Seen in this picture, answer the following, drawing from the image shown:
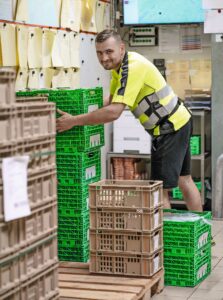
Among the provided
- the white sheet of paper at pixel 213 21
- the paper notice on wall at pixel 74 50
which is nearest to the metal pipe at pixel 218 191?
the white sheet of paper at pixel 213 21

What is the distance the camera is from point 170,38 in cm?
959

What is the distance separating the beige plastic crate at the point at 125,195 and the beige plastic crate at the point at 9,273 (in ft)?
5.86

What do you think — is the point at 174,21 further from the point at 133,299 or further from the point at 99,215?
the point at 133,299

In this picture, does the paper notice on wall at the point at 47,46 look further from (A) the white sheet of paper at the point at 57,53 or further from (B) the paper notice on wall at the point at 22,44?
(B) the paper notice on wall at the point at 22,44

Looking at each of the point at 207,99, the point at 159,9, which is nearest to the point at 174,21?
the point at 159,9

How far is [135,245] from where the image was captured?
18.4 ft

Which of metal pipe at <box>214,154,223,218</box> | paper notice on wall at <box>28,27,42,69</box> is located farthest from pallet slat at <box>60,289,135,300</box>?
metal pipe at <box>214,154,223,218</box>

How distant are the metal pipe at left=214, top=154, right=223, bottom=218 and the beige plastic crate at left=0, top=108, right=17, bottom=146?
199 inches

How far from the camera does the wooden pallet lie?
5.14 metres

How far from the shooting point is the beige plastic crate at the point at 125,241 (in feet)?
18.3

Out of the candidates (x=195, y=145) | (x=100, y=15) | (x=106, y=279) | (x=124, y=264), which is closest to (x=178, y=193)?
(x=195, y=145)

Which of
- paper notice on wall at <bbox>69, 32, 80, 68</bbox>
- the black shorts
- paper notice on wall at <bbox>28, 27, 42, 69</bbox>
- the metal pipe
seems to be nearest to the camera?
the black shorts

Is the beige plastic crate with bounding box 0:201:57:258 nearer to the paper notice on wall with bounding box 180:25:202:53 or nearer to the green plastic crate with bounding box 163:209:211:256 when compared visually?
the green plastic crate with bounding box 163:209:211:256

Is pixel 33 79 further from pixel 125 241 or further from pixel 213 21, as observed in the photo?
pixel 213 21
